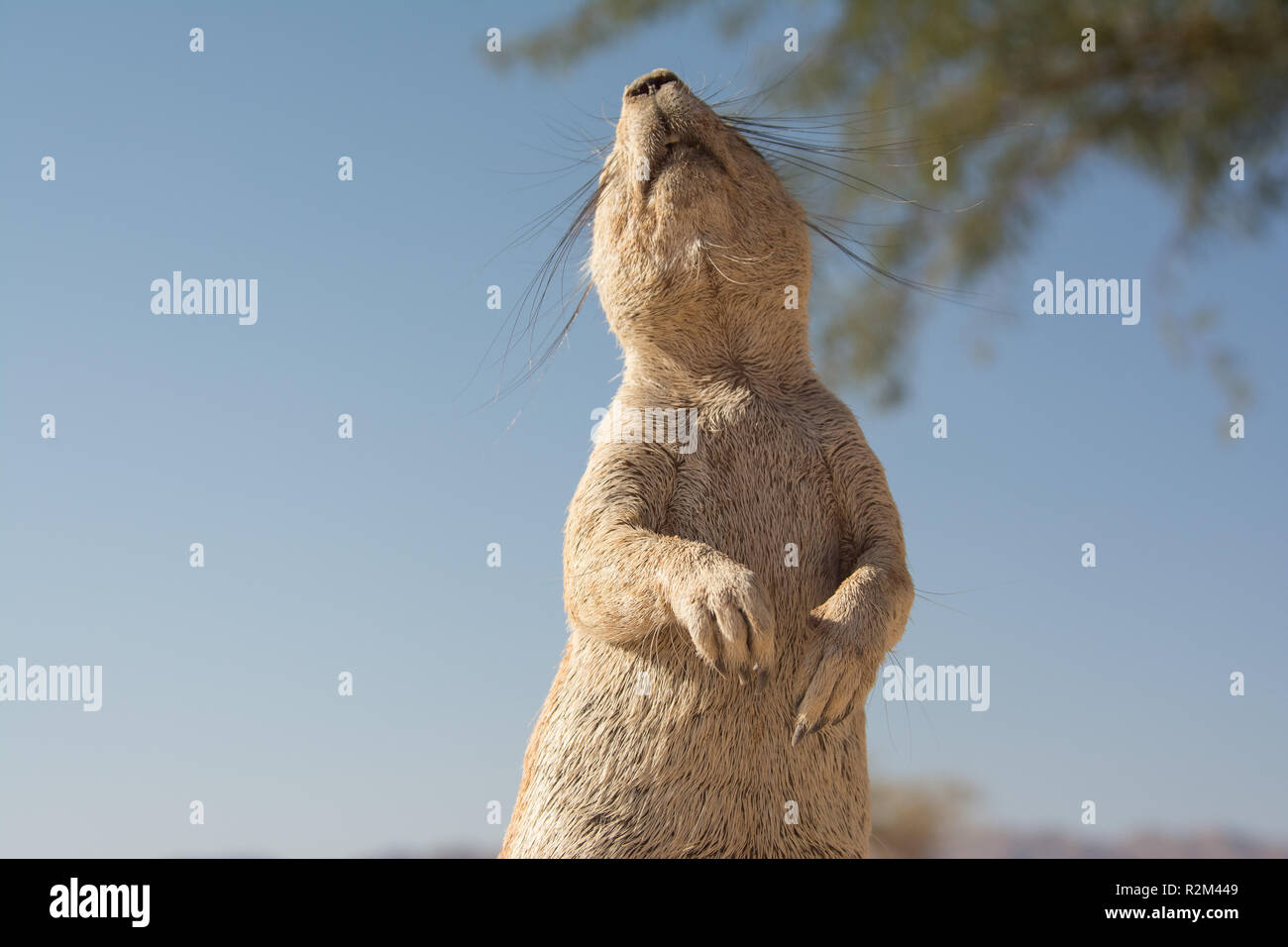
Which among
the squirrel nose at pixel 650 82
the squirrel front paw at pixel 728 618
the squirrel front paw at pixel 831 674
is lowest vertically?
the squirrel front paw at pixel 831 674

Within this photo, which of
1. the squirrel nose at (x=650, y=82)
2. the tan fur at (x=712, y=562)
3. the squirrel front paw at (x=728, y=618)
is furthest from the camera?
the squirrel nose at (x=650, y=82)

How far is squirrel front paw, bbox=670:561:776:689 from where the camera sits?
2.70 m

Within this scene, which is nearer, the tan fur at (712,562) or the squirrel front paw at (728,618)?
the squirrel front paw at (728,618)

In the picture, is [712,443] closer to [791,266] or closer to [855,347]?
[791,266]

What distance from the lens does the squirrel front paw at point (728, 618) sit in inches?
106

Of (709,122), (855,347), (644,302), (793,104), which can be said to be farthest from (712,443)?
(855,347)

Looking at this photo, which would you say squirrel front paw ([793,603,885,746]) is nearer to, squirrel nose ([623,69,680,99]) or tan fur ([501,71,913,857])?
tan fur ([501,71,913,857])

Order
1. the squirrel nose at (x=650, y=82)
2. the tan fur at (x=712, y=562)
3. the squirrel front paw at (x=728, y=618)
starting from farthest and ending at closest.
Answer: the squirrel nose at (x=650, y=82) < the tan fur at (x=712, y=562) < the squirrel front paw at (x=728, y=618)

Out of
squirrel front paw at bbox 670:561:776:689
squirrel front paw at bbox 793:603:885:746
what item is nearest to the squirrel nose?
squirrel front paw at bbox 670:561:776:689

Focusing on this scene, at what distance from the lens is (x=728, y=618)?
8.83 feet

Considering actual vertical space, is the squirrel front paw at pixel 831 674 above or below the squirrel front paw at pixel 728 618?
below

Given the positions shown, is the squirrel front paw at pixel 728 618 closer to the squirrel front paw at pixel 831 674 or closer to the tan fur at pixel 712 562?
the tan fur at pixel 712 562

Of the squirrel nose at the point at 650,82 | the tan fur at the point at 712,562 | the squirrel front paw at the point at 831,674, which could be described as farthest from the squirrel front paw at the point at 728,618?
the squirrel nose at the point at 650,82
